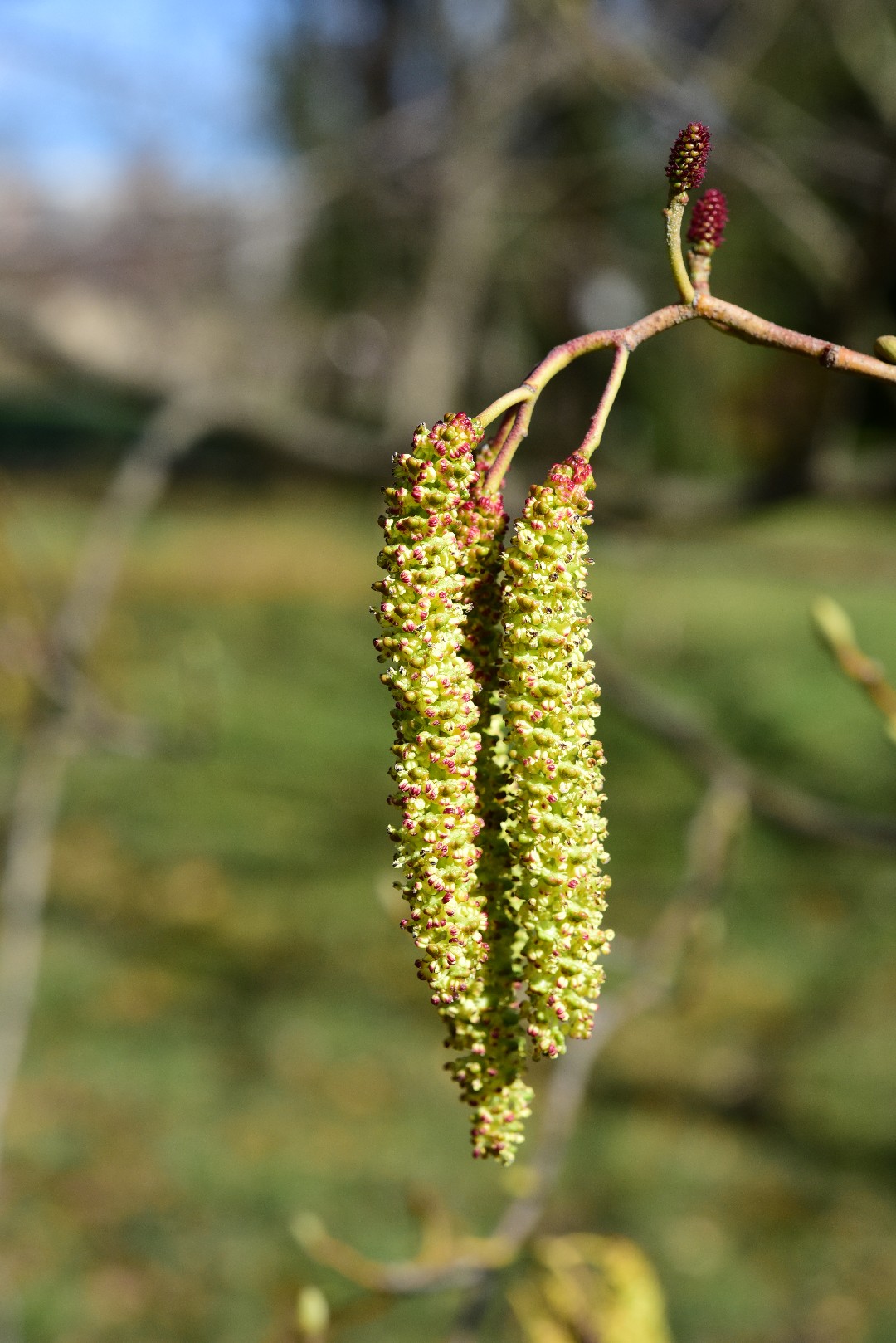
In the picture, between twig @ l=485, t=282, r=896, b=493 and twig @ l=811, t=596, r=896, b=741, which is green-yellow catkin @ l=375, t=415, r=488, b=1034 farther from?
twig @ l=811, t=596, r=896, b=741

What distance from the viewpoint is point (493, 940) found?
1.04 metres

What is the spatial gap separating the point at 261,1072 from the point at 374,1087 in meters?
0.51

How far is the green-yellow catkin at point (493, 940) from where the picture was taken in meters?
1.02

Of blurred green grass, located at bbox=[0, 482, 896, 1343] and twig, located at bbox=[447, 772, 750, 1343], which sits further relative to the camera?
blurred green grass, located at bbox=[0, 482, 896, 1343]

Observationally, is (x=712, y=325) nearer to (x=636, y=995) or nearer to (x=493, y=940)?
(x=493, y=940)

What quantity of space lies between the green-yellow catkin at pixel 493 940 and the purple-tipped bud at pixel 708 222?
20 cm

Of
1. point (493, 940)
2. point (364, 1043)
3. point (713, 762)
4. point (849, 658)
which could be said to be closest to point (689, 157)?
point (493, 940)

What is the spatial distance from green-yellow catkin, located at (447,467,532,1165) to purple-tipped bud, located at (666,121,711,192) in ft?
0.72

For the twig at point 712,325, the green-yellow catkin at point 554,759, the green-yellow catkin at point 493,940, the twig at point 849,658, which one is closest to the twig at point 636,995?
the twig at point 849,658

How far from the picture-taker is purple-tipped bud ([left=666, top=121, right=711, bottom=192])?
890mm

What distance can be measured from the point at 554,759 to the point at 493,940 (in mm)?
157

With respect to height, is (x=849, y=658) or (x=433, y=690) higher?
(x=849, y=658)

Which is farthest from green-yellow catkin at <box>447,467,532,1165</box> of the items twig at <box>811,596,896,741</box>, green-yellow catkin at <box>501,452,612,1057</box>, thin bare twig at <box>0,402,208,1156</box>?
thin bare twig at <box>0,402,208,1156</box>

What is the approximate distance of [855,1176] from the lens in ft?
17.7
